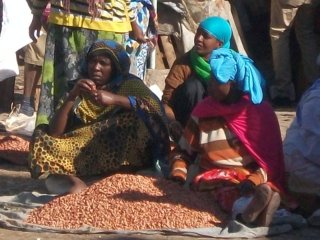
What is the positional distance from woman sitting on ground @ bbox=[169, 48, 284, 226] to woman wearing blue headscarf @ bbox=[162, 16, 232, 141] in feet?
3.17

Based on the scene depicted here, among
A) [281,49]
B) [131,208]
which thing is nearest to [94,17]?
[131,208]

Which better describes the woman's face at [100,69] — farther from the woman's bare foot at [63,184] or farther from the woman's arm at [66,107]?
the woman's bare foot at [63,184]

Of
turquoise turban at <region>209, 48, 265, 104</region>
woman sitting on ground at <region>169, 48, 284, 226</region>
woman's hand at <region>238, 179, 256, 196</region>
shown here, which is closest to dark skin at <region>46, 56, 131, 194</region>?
woman sitting on ground at <region>169, 48, 284, 226</region>

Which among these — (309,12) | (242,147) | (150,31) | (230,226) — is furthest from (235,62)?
(309,12)

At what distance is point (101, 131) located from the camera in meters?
7.38

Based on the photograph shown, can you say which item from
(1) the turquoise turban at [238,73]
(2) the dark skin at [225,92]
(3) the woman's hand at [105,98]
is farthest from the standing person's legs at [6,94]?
(1) the turquoise turban at [238,73]

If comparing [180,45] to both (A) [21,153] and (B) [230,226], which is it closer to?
(A) [21,153]

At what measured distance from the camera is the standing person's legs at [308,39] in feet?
34.1

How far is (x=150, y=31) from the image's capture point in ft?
28.9

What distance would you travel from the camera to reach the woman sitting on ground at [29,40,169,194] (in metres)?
7.36

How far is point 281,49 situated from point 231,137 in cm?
380

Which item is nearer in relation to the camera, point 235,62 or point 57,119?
point 235,62

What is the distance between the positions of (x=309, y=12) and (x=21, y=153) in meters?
3.12

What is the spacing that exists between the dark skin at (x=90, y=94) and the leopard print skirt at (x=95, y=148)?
77mm
